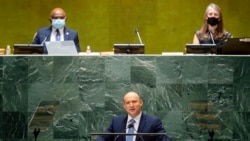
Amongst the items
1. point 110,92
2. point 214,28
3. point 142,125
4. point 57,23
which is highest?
point 57,23

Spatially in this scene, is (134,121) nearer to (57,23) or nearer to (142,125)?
(142,125)

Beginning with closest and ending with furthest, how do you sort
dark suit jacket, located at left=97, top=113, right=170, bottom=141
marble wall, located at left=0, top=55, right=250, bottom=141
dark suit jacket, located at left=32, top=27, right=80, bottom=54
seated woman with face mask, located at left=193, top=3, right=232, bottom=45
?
dark suit jacket, located at left=97, top=113, right=170, bottom=141, marble wall, located at left=0, top=55, right=250, bottom=141, seated woman with face mask, located at left=193, top=3, right=232, bottom=45, dark suit jacket, located at left=32, top=27, right=80, bottom=54

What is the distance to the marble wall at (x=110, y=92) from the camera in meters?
7.73

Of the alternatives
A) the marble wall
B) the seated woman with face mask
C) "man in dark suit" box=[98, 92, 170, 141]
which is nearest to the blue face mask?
the marble wall

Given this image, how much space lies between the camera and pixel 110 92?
7777 mm

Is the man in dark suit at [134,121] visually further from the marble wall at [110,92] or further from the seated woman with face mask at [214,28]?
the seated woman with face mask at [214,28]

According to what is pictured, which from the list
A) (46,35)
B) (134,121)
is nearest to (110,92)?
(134,121)

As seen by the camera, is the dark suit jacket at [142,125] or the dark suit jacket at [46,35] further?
the dark suit jacket at [46,35]

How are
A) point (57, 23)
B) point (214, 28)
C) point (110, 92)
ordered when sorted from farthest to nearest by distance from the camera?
1. point (57, 23)
2. point (214, 28)
3. point (110, 92)

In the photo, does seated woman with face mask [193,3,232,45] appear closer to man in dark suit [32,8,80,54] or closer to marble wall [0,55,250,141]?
marble wall [0,55,250,141]

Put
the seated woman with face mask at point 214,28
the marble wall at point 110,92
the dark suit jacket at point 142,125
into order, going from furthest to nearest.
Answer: the seated woman with face mask at point 214,28
the marble wall at point 110,92
the dark suit jacket at point 142,125

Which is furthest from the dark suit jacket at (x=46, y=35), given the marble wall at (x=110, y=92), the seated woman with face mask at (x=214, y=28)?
the seated woman with face mask at (x=214, y=28)

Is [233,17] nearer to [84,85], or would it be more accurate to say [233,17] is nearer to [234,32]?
[234,32]

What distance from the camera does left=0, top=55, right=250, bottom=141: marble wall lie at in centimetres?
773
